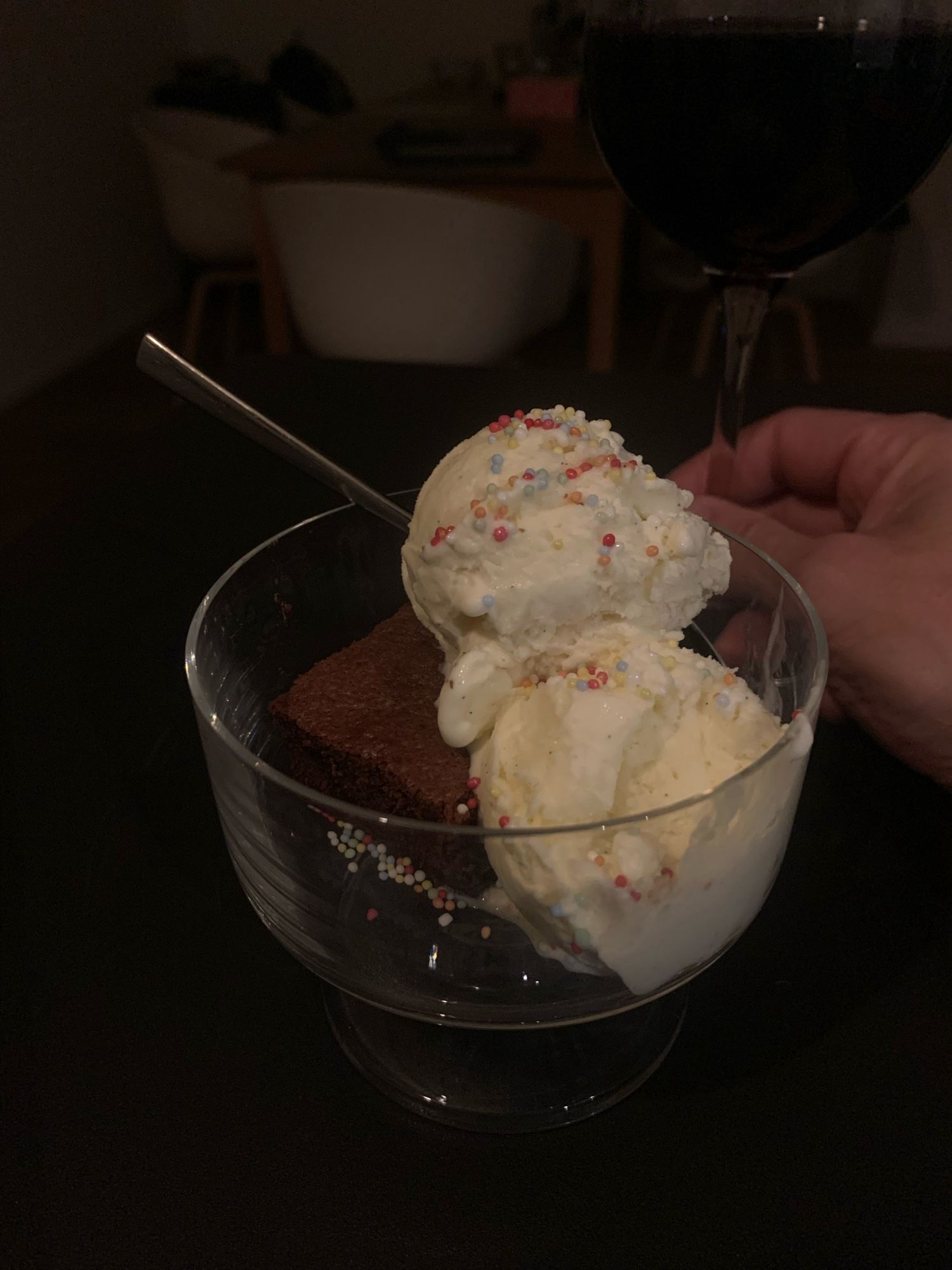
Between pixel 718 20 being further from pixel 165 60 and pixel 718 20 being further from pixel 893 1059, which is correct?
pixel 165 60

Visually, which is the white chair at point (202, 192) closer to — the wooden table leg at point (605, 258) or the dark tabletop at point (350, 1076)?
the wooden table leg at point (605, 258)

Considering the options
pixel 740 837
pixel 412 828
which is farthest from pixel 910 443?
pixel 412 828

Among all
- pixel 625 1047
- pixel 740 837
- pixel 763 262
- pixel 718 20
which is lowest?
pixel 625 1047

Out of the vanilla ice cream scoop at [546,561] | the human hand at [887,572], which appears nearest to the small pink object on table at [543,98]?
the human hand at [887,572]

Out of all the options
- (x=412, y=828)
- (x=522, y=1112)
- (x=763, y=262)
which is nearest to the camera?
(x=412, y=828)

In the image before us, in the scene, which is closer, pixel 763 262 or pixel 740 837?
pixel 740 837
